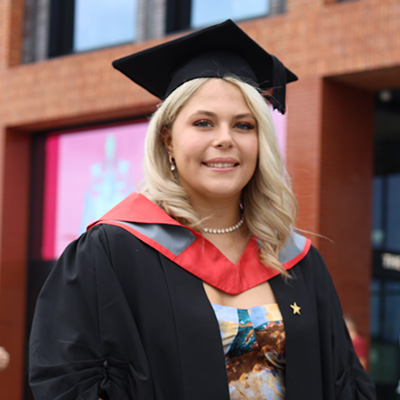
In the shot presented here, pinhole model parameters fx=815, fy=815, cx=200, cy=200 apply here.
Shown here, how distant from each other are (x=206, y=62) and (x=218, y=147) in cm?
33

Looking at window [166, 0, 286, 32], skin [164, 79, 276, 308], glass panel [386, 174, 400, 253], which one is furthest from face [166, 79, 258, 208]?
glass panel [386, 174, 400, 253]

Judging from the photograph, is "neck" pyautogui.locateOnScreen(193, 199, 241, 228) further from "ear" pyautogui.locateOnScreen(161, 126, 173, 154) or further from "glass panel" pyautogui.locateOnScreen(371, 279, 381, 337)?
"glass panel" pyautogui.locateOnScreen(371, 279, 381, 337)

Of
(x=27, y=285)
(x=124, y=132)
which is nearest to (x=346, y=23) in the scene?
(x=124, y=132)

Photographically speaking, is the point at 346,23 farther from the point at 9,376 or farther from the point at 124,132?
the point at 9,376

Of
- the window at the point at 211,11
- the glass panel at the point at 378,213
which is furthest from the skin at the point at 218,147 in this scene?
the glass panel at the point at 378,213

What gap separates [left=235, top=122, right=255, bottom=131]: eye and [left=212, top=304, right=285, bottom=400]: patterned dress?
57 centimetres

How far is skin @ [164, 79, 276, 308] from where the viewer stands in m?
2.55

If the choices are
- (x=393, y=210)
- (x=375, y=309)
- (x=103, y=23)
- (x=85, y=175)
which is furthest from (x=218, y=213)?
(x=103, y=23)

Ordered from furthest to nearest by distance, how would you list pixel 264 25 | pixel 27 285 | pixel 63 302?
pixel 27 285
pixel 264 25
pixel 63 302

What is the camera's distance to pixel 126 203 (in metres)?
2.60

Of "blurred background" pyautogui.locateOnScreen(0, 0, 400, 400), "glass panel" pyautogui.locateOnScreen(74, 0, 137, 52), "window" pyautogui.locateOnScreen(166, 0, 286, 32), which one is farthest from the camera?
"glass panel" pyautogui.locateOnScreen(74, 0, 137, 52)

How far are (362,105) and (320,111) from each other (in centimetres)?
84

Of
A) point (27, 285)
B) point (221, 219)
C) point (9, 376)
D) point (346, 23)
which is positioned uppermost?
point (346, 23)

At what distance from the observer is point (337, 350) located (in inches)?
106
